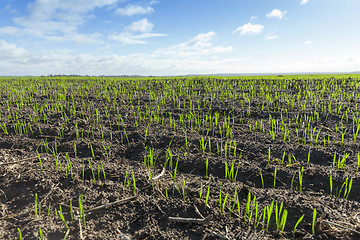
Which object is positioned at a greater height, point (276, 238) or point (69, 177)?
point (69, 177)

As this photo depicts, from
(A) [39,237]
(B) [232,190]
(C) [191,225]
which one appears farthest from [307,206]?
(A) [39,237]

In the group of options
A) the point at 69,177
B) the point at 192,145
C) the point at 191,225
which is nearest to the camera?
the point at 191,225

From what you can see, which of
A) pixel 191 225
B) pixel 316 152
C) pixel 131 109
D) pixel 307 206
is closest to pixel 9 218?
pixel 191 225

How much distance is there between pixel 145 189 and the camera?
5.66 ft

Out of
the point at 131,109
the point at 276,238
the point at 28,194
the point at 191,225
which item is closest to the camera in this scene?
the point at 276,238

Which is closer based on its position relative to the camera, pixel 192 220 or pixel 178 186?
pixel 192 220

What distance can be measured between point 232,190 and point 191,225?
0.47 m

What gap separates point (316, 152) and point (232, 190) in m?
1.19

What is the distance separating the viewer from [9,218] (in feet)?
4.75

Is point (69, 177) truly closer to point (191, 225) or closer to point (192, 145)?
point (191, 225)

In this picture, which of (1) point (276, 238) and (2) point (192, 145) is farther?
(2) point (192, 145)

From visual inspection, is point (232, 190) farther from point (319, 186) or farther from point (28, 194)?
point (28, 194)

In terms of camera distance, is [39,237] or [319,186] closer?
[39,237]

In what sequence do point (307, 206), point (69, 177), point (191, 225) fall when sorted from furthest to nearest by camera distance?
point (69, 177) → point (307, 206) → point (191, 225)
